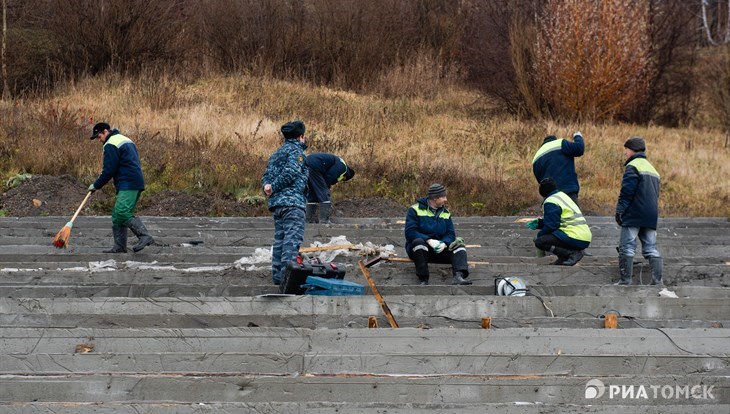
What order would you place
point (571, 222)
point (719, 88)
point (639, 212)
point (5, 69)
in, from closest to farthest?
point (639, 212)
point (571, 222)
point (5, 69)
point (719, 88)

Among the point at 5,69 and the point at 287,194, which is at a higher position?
the point at 287,194

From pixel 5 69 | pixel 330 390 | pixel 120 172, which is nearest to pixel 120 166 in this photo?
pixel 120 172

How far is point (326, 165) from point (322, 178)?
0.19 metres

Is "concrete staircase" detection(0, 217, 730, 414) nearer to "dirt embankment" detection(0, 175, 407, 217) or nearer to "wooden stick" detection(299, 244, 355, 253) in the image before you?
"wooden stick" detection(299, 244, 355, 253)

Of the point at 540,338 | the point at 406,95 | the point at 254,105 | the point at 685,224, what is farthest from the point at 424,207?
the point at 406,95

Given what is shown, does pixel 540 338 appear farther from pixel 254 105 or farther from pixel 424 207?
pixel 254 105

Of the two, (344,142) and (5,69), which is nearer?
(344,142)

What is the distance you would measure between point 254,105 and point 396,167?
675cm

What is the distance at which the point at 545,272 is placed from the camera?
10.9 meters

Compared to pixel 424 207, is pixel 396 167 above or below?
below

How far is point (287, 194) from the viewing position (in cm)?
969

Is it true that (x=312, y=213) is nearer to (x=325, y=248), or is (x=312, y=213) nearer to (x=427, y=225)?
(x=325, y=248)

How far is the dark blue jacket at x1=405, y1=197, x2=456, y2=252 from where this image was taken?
413 inches

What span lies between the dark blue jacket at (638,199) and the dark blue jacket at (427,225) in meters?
1.77
